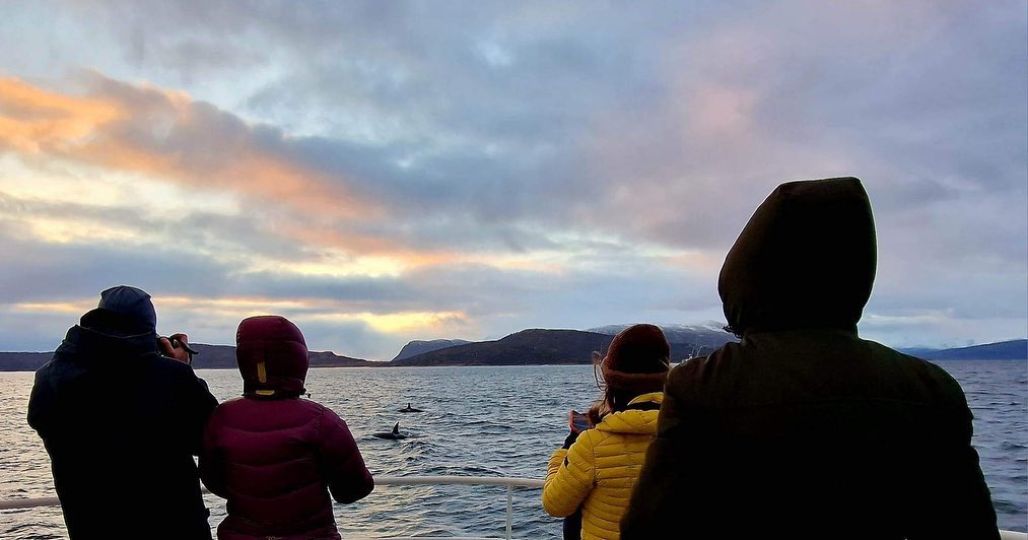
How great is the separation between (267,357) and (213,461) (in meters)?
0.39

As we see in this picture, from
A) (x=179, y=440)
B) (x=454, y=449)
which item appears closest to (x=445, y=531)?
(x=179, y=440)

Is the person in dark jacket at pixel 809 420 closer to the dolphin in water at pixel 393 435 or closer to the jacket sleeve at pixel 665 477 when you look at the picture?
the jacket sleeve at pixel 665 477

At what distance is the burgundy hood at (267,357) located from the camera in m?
2.33

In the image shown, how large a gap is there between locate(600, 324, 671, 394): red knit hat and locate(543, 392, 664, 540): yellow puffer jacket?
0.05m

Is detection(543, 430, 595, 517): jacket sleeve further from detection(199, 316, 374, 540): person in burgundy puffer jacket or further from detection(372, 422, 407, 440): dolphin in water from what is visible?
detection(372, 422, 407, 440): dolphin in water

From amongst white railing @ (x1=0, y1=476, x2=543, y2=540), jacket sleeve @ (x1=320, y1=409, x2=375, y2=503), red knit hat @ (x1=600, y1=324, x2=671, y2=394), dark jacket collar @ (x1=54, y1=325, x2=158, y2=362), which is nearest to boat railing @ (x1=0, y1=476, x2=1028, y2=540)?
white railing @ (x1=0, y1=476, x2=543, y2=540)

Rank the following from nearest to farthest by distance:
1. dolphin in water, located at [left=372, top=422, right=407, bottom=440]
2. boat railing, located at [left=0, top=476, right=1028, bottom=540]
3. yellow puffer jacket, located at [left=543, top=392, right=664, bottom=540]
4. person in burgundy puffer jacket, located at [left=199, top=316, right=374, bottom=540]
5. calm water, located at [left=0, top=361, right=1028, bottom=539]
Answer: yellow puffer jacket, located at [left=543, top=392, right=664, bottom=540]
person in burgundy puffer jacket, located at [left=199, top=316, right=374, bottom=540]
boat railing, located at [left=0, top=476, right=1028, bottom=540]
calm water, located at [left=0, top=361, right=1028, bottom=539]
dolphin in water, located at [left=372, top=422, right=407, bottom=440]

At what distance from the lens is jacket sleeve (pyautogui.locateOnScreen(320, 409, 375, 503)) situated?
232 centimetres

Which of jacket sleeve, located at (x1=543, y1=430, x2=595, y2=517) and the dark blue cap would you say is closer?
jacket sleeve, located at (x1=543, y1=430, x2=595, y2=517)

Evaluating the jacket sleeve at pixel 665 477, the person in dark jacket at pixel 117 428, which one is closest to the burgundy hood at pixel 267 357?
the person in dark jacket at pixel 117 428

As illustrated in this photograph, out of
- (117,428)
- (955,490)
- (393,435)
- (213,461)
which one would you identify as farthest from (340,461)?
(393,435)

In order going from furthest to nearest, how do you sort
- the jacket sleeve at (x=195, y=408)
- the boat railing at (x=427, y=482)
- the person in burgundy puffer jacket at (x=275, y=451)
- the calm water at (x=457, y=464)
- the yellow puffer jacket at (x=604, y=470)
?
1. the calm water at (x=457, y=464)
2. the boat railing at (x=427, y=482)
3. the jacket sleeve at (x=195, y=408)
4. the person in burgundy puffer jacket at (x=275, y=451)
5. the yellow puffer jacket at (x=604, y=470)

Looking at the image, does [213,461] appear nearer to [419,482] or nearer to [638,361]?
[638,361]

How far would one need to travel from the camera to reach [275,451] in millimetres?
2266
